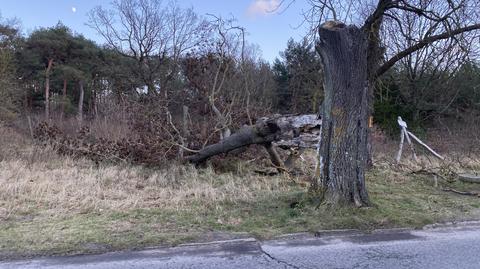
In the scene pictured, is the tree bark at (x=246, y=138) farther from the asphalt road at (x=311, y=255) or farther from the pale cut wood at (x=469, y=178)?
the pale cut wood at (x=469, y=178)

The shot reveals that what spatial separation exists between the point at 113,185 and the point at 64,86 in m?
29.3

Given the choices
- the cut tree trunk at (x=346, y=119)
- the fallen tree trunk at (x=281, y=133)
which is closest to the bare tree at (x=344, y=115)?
the cut tree trunk at (x=346, y=119)

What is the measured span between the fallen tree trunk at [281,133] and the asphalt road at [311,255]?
3832 millimetres

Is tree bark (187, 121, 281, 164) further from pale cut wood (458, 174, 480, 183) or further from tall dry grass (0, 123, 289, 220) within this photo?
pale cut wood (458, 174, 480, 183)

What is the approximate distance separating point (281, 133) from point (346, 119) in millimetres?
2976

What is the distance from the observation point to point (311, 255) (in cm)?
465

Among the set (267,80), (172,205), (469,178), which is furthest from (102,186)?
(267,80)

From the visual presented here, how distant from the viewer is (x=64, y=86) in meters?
34.5

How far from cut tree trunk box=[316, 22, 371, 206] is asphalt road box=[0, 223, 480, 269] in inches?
37.2

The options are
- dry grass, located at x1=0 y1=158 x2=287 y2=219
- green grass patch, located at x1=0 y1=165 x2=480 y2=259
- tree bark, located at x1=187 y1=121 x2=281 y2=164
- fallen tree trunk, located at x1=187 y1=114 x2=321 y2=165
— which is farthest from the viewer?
tree bark, located at x1=187 y1=121 x2=281 y2=164

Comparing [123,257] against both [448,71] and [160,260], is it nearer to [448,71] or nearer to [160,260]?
[160,260]

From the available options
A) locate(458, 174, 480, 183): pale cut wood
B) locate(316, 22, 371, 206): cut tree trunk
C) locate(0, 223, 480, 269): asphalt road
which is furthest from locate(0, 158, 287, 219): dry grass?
locate(458, 174, 480, 183): pale cut wood

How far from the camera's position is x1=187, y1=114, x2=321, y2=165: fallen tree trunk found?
896 cm

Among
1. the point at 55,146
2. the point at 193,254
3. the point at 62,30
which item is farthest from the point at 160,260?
the point at 62,30
